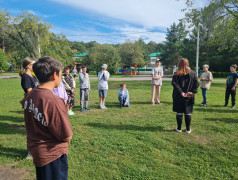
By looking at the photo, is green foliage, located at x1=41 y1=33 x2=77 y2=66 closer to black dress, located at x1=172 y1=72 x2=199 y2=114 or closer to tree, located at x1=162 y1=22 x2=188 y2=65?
tree, located at x1=162 y1=22 x2=188 y2=65

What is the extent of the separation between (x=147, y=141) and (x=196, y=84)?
6.63 feet

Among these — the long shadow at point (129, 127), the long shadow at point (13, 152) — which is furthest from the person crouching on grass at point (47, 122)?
the long shadow at point (129, 127)

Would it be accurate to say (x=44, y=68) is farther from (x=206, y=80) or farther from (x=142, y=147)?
(x=206, y=80)

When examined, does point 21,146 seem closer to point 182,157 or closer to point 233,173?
point 182,157

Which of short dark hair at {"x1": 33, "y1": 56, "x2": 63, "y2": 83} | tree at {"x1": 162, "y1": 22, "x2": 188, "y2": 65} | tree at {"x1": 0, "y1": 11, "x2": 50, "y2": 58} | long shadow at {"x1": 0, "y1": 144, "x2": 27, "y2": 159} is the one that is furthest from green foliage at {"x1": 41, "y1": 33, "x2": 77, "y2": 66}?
short dark hair at {"x1": 33, "y1": 56, "x2": 63, "y2": 83}

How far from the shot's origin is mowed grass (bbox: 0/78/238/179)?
307cm

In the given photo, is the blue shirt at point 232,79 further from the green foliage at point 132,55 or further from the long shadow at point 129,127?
the green foliage at point 132,55

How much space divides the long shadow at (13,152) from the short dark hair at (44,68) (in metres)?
2.76

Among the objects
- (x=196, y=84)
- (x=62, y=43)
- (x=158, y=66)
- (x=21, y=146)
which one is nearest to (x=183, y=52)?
(x=62, y=43)

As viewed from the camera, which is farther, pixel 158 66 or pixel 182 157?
pixel 158 66

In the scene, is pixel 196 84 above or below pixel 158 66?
below

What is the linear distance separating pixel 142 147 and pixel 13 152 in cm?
298

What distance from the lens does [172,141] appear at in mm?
4254

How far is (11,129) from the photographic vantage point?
5121 millimetres
